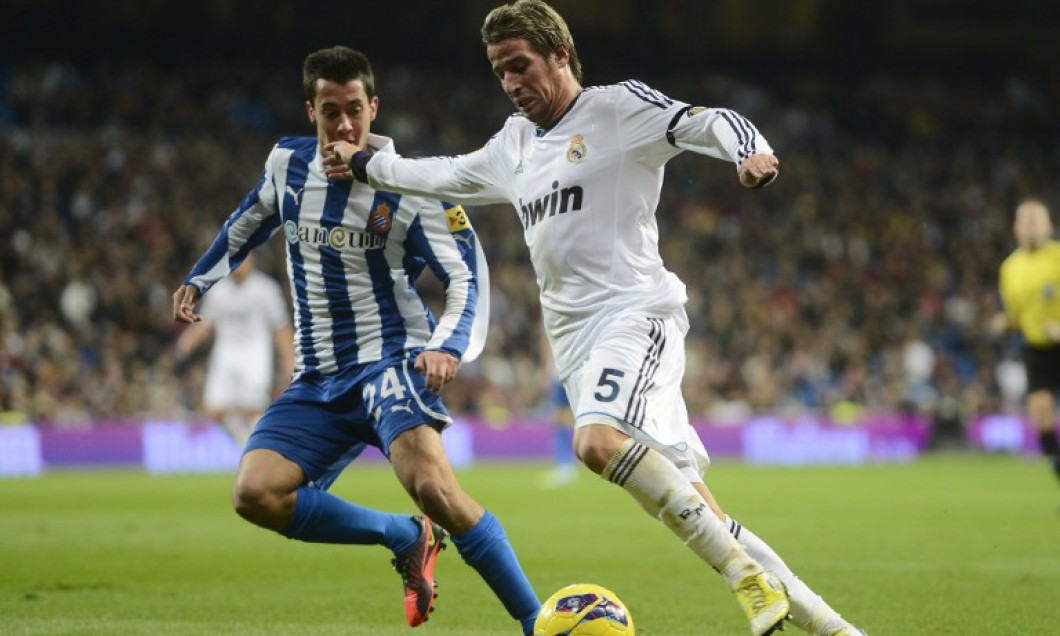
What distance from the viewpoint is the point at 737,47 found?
110ft

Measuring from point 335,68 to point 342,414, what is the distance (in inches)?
56.2

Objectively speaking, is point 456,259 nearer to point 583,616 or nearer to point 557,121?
point 557,121

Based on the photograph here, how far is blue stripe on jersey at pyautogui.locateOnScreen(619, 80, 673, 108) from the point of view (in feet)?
17.0

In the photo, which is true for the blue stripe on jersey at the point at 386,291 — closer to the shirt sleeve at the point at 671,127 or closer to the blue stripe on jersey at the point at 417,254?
the blue stripe on jersey at the point at 417,254

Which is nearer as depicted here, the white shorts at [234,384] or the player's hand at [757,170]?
the player's hand at [757,170]

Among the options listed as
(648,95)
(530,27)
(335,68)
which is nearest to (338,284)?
(335,68)

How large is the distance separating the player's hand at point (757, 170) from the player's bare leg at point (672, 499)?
3.24 ft

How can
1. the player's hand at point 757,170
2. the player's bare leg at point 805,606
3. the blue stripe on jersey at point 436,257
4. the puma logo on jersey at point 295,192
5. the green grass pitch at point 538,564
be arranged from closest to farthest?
the player's hand at point 757,170 < the player's bare leg at point 805,606 < the blue stripe on jersey at point 436,257 < the puma logo on jersey at point 295,192 < the green grass pitch at point 538,564

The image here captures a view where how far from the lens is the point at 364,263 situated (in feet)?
20.0

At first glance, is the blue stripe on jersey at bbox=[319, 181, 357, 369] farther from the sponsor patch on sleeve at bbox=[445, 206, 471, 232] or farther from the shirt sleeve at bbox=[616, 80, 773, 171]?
the shirt sleeve at bbox=[616, 80, 773, 171]

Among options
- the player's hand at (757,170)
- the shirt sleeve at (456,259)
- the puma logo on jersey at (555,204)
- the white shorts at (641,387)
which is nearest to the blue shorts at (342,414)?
the shirt sleeve at (456,259)

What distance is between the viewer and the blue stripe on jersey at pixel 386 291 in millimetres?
6066

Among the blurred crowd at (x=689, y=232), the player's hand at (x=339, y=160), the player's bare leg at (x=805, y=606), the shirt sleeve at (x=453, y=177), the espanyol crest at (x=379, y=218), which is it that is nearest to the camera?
the player's bare leg at (x=805, y=606)

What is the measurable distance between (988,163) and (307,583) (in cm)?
2591
